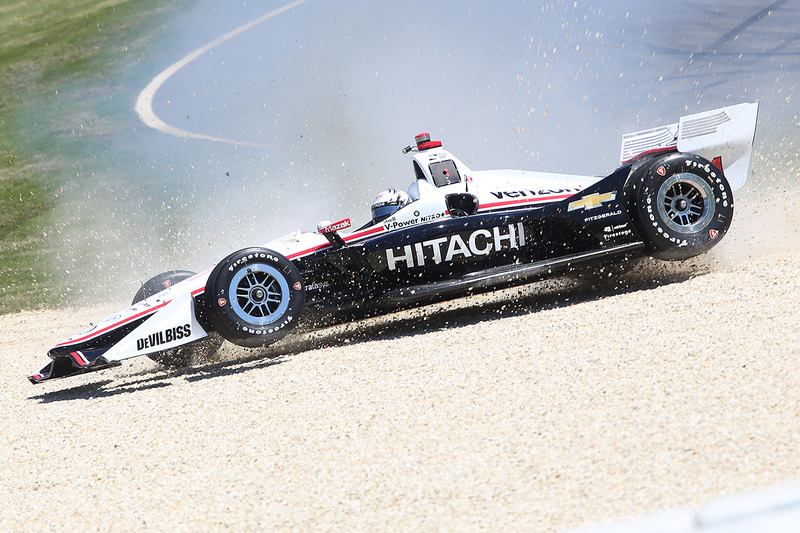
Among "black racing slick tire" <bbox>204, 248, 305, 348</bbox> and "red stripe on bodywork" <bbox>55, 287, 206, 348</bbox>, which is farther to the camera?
"red stripe on bodywork" <bbox>55, 287, 206, 348</bbox>

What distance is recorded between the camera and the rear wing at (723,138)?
6812mm

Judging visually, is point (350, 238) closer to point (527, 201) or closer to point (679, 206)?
point (527, 201)

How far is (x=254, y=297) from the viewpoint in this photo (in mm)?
6301

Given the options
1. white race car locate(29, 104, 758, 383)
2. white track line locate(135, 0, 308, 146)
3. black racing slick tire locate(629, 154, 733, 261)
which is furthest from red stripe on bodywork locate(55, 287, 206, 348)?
white track line locate(135, 0, 308, 146)

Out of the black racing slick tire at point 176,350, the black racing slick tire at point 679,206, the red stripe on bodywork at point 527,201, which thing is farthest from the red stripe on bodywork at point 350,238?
the black racing slick tire at point 679,206

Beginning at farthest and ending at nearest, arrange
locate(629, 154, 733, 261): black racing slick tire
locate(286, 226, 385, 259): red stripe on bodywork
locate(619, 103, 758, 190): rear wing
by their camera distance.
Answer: locate(619, 103, 758, 190): rear wing, locate(286, 226, 385, 259): red stripe on bodywork, locate(629, 154, 733, 261): black racing slick tire

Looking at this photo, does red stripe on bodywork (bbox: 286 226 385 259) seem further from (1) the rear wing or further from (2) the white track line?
(2) the white track line

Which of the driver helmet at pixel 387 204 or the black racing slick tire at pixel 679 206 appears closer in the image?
the black racing slick tire at pixel 679 206

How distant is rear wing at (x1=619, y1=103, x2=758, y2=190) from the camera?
22.4 ft

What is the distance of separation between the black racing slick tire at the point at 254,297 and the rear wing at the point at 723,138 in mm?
3528

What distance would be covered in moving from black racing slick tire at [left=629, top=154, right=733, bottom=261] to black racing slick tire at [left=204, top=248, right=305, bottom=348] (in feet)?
10.2

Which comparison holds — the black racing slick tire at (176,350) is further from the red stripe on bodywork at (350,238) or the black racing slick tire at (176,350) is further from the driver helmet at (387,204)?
the driver helmet at (387,204)

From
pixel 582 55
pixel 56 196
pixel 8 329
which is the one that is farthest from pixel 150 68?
pixel 8 329

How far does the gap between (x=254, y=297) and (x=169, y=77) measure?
1903cm
